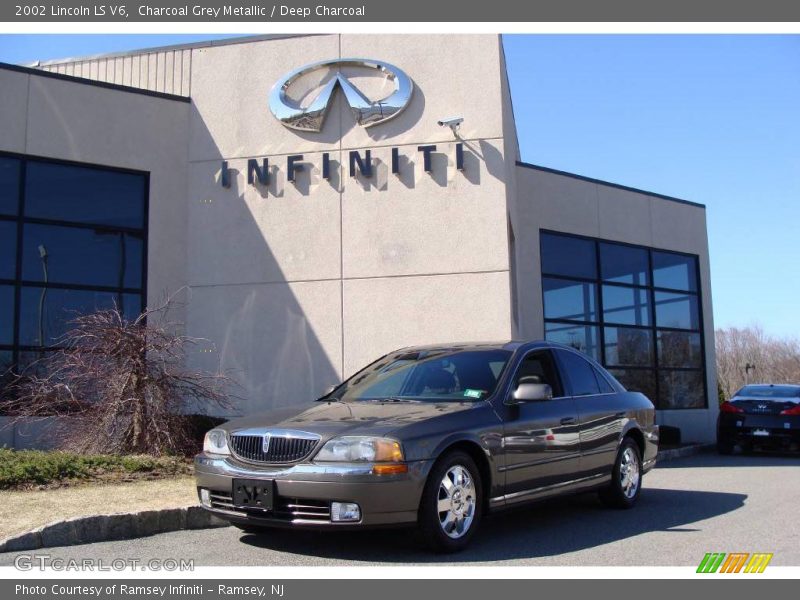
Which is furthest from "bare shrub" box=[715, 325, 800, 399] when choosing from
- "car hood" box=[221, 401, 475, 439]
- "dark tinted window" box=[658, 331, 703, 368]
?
"car hood" box=[221, 401, 475, 439]

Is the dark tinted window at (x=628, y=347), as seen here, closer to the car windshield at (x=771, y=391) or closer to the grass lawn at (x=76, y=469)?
the car windshield at (x=771, y=391)

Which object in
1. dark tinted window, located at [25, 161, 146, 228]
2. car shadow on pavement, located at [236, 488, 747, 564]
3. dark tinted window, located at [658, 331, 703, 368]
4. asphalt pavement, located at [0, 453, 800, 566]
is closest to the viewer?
asphalt pavement, located at [0, 453, 800, 566]

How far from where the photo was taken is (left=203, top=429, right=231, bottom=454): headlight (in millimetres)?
6119

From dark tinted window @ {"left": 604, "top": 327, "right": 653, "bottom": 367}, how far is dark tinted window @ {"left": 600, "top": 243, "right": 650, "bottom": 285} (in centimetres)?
108

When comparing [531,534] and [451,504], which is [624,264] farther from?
[451,504]

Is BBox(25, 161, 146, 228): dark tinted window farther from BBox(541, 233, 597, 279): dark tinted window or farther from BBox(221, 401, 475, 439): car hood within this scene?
BBox(221, 401, 475, 439): car hood

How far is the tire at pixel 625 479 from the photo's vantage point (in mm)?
8000

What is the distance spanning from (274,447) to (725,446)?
12.0 meters

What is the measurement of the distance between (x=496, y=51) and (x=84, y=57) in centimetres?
762

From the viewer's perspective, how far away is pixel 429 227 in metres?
13.0

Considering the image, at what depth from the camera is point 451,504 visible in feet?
19.3

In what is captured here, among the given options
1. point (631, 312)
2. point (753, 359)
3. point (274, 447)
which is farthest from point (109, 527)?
point (753, 359)
